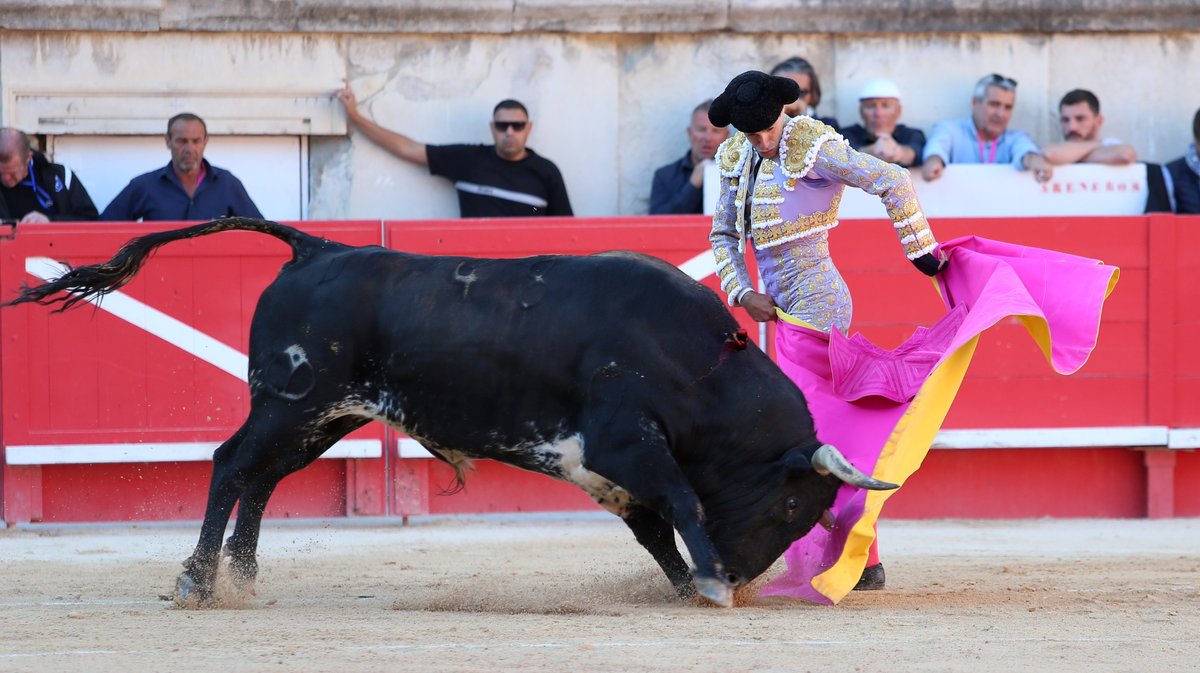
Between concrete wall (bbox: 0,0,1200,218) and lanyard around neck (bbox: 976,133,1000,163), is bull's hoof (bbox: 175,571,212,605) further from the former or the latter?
lanyard around neck (bbox: 976,133,1000,163)

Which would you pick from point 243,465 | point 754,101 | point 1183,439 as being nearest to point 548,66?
point 1183,439

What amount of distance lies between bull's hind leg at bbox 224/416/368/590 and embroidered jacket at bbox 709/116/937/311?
1239 millimetres

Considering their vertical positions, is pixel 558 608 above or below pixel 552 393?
below

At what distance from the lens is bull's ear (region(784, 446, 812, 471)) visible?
4574mm

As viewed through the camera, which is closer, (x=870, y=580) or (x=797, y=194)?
(x=797, y=194)

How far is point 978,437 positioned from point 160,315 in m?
3.62

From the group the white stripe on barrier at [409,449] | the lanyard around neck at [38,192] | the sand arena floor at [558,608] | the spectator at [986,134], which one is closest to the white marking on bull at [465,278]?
the sand arena floor at [558,608]

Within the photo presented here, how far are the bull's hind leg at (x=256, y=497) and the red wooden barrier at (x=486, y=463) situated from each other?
213cm

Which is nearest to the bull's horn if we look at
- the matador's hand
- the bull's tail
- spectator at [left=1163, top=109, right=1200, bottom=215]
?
the matador's hand

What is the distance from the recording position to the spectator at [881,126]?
7898 mm

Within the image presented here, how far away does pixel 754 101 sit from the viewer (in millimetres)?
4672

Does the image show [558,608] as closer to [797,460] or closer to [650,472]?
[650,472]

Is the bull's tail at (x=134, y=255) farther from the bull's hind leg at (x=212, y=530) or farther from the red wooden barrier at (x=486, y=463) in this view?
the red wooden barrier at (x=486, y=463)

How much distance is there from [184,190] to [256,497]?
9.03 feet
